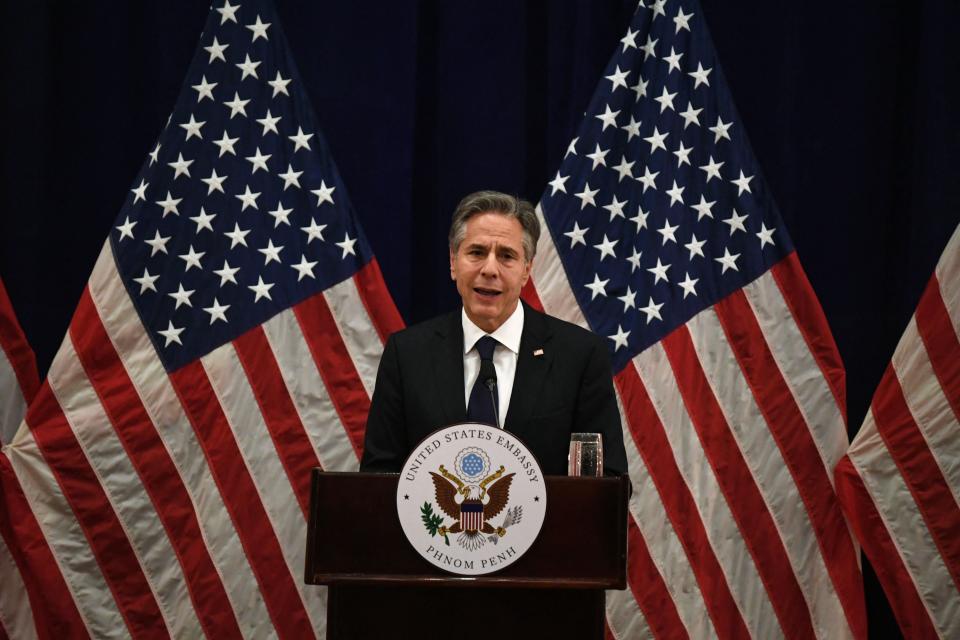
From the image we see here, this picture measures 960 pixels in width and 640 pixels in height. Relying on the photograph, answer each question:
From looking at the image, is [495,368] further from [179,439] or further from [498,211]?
[179,439]

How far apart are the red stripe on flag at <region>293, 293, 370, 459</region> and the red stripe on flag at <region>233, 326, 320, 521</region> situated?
14 centimetres

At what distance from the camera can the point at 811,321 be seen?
3.64m

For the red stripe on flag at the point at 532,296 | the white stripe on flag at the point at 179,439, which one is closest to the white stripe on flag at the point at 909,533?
the red stripe on flag at the point at 532,296

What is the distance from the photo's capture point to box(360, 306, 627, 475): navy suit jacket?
2.40m

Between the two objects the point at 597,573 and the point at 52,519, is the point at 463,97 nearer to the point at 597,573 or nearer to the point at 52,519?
the point at 52,519

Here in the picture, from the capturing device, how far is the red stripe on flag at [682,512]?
11.7 ft

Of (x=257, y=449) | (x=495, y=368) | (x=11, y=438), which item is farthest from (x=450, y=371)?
(x=11, y=438)

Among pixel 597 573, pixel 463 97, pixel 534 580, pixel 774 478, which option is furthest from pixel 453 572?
pixel 463 97

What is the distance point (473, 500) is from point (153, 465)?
1973 mm

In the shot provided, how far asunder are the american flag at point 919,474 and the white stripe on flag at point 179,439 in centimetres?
209

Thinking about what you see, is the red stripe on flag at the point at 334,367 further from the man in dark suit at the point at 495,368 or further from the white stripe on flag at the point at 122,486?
the man in dark suit at the point at 495,368

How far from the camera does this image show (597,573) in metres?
1.88

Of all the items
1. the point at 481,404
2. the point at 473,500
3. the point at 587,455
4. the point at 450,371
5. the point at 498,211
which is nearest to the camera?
the point at 473,500

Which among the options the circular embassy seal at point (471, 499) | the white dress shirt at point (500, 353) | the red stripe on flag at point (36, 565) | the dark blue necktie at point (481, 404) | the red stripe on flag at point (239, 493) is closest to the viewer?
the circular embassy seal at point (471, 499)
